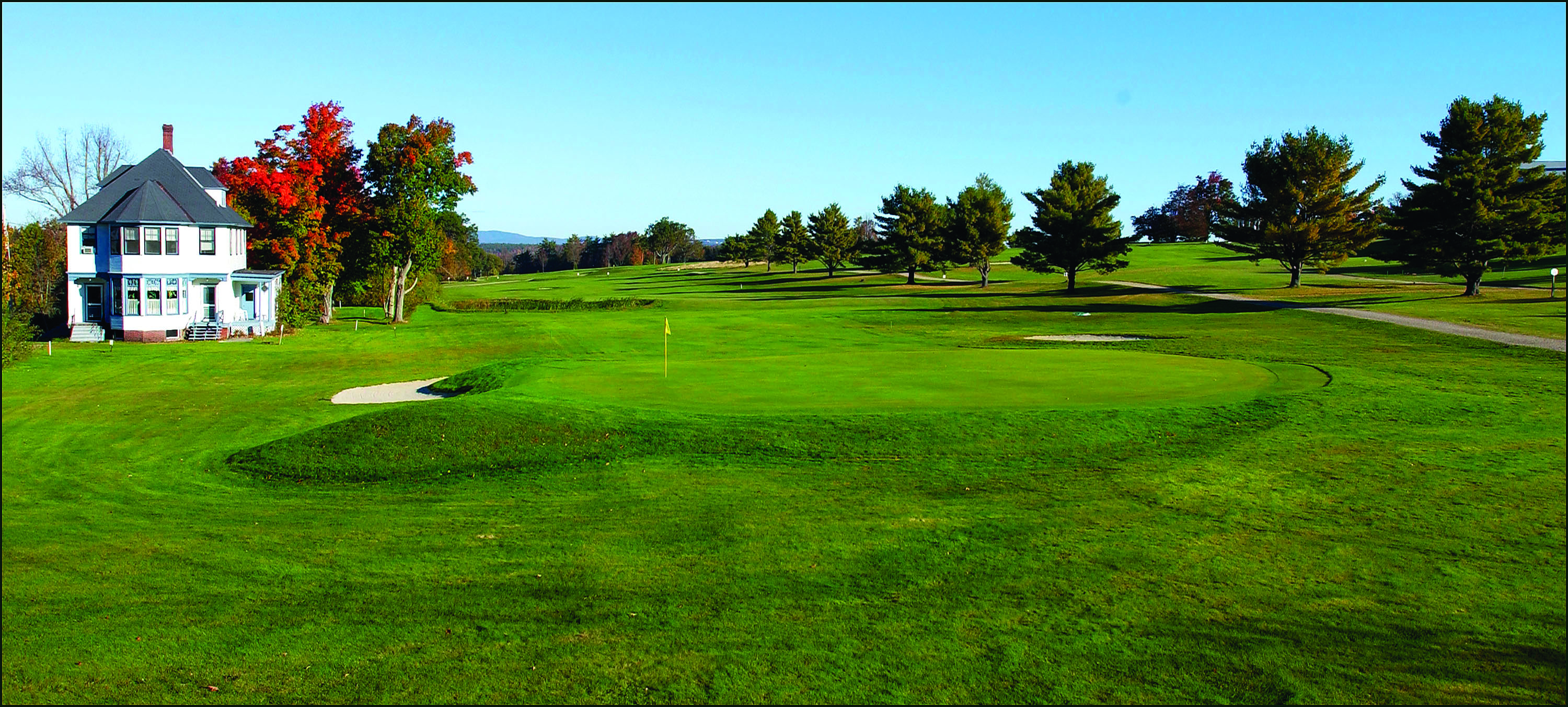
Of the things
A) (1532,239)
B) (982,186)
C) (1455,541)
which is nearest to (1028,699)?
(1455,541)

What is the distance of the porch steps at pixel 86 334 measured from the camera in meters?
45.3

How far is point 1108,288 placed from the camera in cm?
7350

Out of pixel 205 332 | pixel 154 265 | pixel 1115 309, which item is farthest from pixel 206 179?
pixel 1115 309

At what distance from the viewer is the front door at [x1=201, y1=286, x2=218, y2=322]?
49375mm

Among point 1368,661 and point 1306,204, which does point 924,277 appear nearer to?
point 1306,204

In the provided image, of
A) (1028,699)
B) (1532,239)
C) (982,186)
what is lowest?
(1028,699)

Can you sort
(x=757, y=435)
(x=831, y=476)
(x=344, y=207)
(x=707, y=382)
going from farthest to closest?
(x=344, y=207), (x=707, y=382), (x=757, y=435), (x=831, y=476)

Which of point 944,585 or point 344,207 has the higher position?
point 344,207

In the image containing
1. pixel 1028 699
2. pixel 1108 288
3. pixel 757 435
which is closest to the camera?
pixel 1028 699

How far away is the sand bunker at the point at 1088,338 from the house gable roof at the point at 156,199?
3657 cm

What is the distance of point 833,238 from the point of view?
113438 millimetres

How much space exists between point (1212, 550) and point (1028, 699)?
5.08 m

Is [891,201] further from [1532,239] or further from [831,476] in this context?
[831,476]

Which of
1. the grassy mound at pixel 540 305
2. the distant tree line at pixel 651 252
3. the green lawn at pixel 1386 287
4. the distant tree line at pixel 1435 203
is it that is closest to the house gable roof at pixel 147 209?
the grassy mound at pixel 540 305
